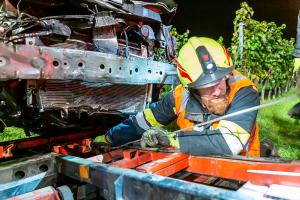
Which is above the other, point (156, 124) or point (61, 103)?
point (61, 103)

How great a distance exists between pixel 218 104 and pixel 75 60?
1086 millimetres

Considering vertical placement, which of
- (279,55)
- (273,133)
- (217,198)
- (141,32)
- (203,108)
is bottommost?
(273,133)

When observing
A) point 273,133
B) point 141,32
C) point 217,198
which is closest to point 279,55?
point 273,133

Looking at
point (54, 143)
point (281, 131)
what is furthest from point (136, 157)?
point (281, 131)

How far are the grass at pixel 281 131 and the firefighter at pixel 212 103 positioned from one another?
76.5 inches

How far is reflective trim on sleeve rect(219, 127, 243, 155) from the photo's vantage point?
7.06 ft

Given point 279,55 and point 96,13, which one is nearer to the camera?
point 96,13

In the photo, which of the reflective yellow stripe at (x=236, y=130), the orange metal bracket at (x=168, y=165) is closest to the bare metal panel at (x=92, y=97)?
the orange metal bracket at (x=168, y=165)

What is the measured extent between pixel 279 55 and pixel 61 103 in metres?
11.3

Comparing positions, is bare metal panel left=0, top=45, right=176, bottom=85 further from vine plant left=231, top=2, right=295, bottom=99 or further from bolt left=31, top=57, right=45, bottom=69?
vine plant left=231, top=2, right=295, bottom=99

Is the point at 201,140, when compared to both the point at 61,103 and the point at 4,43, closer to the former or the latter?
the point at 61,103

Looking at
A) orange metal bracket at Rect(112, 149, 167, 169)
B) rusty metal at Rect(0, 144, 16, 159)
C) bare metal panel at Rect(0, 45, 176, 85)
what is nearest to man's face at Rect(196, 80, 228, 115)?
orange metal bracket at Rect(112, 149, 167, 169)

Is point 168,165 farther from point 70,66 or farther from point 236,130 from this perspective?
point 70,66

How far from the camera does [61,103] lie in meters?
2.45
